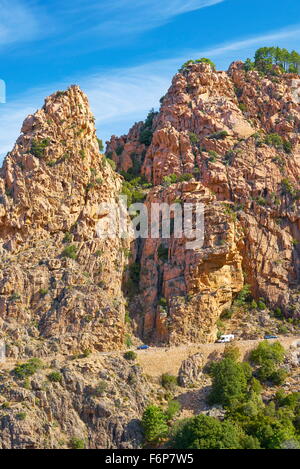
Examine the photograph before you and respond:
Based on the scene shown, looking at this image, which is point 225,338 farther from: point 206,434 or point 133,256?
point 206,434

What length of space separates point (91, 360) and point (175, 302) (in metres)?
10.4

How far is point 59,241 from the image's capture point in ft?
205

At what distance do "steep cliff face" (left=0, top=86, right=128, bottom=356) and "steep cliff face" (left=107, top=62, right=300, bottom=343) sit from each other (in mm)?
4801

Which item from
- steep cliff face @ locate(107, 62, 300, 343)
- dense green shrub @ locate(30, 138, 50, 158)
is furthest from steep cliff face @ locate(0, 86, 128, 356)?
steep cliff face @ locate(107, 62, 300, 343)

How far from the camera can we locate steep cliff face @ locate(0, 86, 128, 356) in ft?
188

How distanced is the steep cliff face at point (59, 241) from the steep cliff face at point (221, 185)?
4801 millimetres

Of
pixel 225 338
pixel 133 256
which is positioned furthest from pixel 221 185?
pixel 225 338

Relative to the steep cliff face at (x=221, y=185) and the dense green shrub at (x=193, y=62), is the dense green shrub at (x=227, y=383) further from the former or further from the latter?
the dense green shrub at (x=193, y=62)

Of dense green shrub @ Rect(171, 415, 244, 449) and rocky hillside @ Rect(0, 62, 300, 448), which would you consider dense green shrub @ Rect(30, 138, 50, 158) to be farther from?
dense green shrub @ Rect(171, 415, 244, 449)

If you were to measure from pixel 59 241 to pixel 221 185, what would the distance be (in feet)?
55.6

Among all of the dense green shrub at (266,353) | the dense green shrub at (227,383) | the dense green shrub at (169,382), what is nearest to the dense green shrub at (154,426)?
the dense green shrub at (169,382)

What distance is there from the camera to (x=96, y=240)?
6331cm
